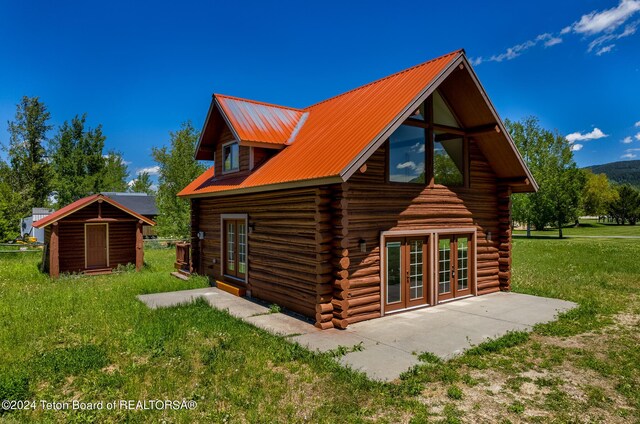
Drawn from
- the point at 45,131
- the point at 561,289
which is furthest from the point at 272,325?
the point at 45,131

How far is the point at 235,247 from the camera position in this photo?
13.6 meters

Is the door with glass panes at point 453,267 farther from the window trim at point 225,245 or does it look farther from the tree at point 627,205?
the tree at point 627,205

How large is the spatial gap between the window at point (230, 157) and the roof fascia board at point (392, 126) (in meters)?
6.71

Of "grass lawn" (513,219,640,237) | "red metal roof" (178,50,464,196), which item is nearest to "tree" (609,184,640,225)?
"grass lawn" (513,219,640,237)

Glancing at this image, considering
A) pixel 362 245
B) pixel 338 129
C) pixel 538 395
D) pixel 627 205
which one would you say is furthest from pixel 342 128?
pixel 627 205

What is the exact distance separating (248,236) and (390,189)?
190 inches

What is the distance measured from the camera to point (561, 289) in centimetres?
1368

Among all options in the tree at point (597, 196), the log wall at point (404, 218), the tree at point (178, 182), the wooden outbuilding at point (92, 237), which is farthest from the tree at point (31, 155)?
the tree at point (597, 196)

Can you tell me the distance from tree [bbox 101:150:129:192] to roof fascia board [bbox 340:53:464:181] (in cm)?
4395

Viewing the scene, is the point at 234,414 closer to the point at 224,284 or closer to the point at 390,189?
the point at 390,189

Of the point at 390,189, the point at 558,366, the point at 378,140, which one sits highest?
the point at 378,140

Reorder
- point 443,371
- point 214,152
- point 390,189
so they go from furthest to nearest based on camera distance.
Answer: point 214,152, point 390,189, point 443,371

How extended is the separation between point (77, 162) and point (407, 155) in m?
→ 43.1

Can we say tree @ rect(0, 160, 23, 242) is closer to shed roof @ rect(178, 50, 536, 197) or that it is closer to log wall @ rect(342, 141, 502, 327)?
shed roof @ rect(178, 50, 536, 197)
